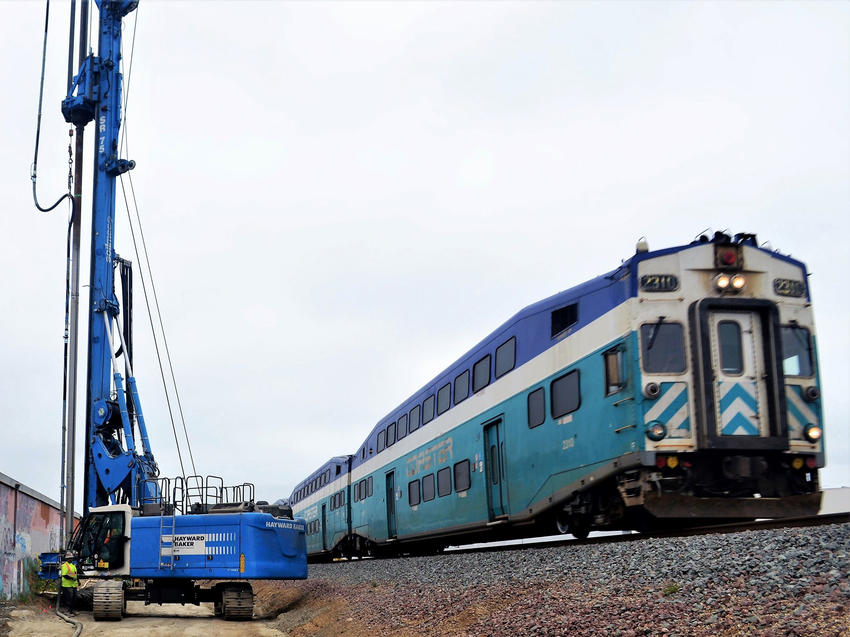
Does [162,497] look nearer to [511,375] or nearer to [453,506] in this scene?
[453,506]

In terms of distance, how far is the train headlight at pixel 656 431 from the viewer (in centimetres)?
1123

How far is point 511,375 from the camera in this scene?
15680mm

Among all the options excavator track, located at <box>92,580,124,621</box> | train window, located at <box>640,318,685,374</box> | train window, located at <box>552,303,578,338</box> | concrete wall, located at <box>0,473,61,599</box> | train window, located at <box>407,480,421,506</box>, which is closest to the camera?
train window, located at <box>640,318,685,374</box>

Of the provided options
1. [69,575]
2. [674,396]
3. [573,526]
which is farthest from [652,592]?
[69,575]

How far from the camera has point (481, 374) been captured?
57.4ft

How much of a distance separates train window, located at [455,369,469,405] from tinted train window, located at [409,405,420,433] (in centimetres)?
324

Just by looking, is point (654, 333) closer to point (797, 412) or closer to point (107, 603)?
point (797, 412)

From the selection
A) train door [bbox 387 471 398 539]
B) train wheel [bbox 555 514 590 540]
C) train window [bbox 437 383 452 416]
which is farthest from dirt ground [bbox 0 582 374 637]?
train window [bbox 437 383 452 416]

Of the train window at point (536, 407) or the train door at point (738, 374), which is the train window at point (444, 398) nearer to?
the train window at point (536, 407)

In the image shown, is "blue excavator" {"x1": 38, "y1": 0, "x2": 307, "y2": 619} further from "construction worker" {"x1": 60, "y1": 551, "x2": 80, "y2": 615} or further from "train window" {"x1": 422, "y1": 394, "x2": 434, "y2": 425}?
"train window" {"x1": 422, "y1": 394, "x2": 434, "y2": 425}

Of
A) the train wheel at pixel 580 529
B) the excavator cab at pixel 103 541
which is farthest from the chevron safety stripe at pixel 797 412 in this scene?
the excavator cab at pixel 103 541

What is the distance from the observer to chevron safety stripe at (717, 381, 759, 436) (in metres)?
11.5

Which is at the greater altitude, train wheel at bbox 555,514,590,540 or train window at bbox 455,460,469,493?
train window at bbox 455,460,469,493

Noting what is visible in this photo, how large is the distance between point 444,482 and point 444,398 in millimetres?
2026
